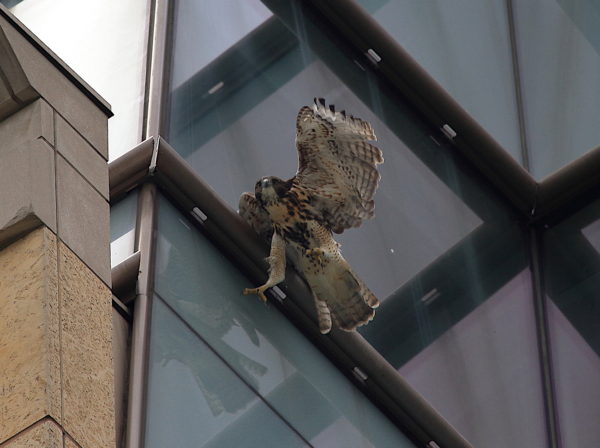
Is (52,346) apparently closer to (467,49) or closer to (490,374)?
(490,374)

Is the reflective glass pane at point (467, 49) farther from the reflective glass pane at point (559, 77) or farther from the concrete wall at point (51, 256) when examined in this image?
the concrete wall at point (51, 256)

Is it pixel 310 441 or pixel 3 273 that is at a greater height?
pixel 3 273

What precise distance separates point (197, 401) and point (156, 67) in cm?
262

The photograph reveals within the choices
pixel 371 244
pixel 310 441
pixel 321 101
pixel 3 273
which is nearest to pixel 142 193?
pixel 321 101

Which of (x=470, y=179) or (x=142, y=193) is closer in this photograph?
(x=142, y=193)

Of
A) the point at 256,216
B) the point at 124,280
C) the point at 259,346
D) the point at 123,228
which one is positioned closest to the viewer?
the point at 124,280

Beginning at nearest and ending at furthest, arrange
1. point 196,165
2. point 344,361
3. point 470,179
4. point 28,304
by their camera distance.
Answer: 1. point 28,304
2. point 344,361
3. point 196,165
4. point 470,179

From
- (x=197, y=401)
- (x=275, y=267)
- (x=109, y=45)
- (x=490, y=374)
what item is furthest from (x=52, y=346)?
(x=490, y=374)

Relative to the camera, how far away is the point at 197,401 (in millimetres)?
7008

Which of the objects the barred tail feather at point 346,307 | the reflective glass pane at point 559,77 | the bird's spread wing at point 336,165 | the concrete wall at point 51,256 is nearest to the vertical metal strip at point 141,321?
the bird's spread wing at point 336,165

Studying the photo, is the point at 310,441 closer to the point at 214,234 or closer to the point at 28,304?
the point at 214,234

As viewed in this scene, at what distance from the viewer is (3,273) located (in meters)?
4.78

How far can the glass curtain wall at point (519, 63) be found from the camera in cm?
1111

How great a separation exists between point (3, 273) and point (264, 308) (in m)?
3.18
